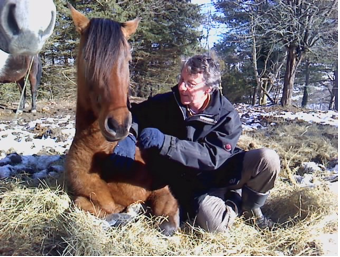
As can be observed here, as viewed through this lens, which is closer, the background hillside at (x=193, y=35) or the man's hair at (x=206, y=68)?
the man's hair at (x=206, y=68)

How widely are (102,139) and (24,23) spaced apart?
0.90 m

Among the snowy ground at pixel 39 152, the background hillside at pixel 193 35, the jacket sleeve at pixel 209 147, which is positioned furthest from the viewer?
the background hillside at pixel 193 35

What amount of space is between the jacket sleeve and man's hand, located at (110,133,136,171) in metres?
0.32

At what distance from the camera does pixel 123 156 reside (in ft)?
7.73

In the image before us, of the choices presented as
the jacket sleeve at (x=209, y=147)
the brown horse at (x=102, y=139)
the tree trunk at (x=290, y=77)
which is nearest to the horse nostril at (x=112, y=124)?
the brown horse at (x=102, y=139)

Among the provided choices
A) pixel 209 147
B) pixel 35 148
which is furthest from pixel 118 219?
pixel 35 148

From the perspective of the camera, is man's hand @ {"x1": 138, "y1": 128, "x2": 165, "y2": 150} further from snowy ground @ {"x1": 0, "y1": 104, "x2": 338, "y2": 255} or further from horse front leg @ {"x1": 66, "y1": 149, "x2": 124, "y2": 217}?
snowy ground @ {"x1": 0, "y1": 104, "x2": 338, "y2": 255}

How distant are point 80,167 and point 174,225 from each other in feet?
2.50

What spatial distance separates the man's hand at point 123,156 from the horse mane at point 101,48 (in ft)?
1.70

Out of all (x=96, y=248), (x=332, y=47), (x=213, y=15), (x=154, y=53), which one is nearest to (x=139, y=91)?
(x=154, y=53)

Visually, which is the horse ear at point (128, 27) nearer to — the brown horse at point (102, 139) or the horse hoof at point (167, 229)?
the brown horse at point (102, 139)

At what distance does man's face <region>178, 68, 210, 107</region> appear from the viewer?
2414 mm

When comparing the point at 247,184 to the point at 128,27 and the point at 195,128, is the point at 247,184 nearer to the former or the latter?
the point at 195,128

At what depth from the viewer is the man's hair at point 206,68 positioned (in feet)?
7.98
